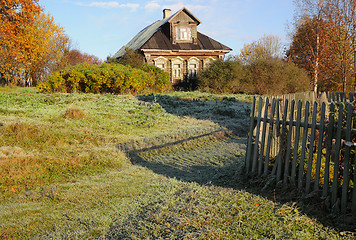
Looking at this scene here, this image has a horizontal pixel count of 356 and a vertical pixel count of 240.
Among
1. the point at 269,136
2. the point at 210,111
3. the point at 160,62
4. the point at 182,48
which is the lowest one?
the point at 210,111

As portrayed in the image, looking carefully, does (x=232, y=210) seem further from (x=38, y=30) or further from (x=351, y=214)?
(x=38, y=30)

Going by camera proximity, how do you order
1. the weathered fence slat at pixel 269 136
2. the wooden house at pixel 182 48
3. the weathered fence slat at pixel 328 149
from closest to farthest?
1. the weathered fence slat at pixel 328 149
2. the weathered fence slat at pixel 269 136
3. the wooden house at pixel 182 48

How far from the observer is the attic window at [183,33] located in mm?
32722

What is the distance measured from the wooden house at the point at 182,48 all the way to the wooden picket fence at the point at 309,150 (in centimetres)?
2703

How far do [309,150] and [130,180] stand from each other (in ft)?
11.3

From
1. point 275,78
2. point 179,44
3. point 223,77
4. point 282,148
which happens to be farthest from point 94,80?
point 179,44

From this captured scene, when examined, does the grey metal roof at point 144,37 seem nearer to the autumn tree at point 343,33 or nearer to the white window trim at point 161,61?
the white window trim at point 161,61

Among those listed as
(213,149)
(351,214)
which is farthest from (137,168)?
(351,214)

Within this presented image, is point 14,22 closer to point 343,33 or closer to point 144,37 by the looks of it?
point 144,37

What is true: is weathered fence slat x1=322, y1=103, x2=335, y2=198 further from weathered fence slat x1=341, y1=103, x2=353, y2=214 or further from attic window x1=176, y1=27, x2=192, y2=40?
attic window x1=176, y1=27, x2=192, y2=40

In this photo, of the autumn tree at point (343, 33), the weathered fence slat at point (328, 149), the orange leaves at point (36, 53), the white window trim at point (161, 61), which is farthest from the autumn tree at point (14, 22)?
the weathered fence slat at point (328, 149)

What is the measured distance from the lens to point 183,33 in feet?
108

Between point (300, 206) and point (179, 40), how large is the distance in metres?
30.0

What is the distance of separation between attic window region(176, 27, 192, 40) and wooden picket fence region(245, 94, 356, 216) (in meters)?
28.3
